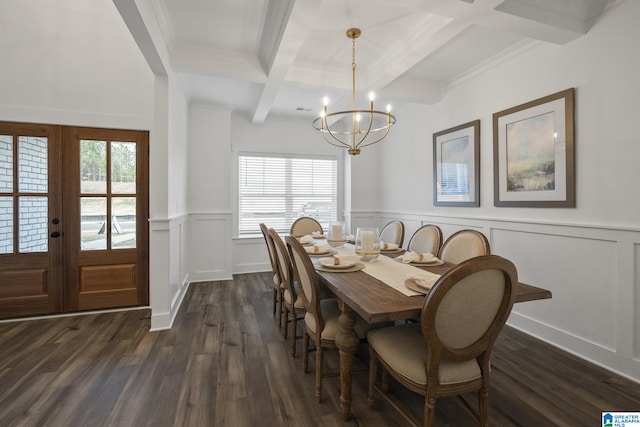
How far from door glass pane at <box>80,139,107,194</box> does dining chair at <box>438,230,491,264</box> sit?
137 inches

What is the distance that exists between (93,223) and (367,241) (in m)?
2.94

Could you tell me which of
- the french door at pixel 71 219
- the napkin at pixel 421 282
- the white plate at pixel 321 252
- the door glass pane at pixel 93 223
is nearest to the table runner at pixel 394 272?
the napkin at pixel 421 282

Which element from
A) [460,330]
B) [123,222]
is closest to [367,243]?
[460,330]

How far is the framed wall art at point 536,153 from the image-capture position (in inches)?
92.4

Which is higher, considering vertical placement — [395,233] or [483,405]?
[395,233]

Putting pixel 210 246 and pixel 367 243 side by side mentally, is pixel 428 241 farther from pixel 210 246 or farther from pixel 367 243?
pixel 210 246

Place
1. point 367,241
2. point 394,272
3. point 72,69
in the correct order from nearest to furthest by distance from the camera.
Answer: point 394,272 < point 367,241 < point 72,69

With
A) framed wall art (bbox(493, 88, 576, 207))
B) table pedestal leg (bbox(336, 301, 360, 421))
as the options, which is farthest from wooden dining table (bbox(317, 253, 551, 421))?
framed wall art (bbox(493, 88, 576, 207))

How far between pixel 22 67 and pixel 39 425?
3.24 metres

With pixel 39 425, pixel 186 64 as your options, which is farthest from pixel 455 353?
pixel 186 64

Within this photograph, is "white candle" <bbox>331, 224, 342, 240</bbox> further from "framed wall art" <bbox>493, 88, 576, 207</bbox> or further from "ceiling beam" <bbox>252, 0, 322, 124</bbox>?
"framed wall art" <bbox>493, 88, 576, 207</bbox>

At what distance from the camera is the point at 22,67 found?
2.88 meters

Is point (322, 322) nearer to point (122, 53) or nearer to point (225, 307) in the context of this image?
point (225, 307)

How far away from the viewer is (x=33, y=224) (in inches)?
116
